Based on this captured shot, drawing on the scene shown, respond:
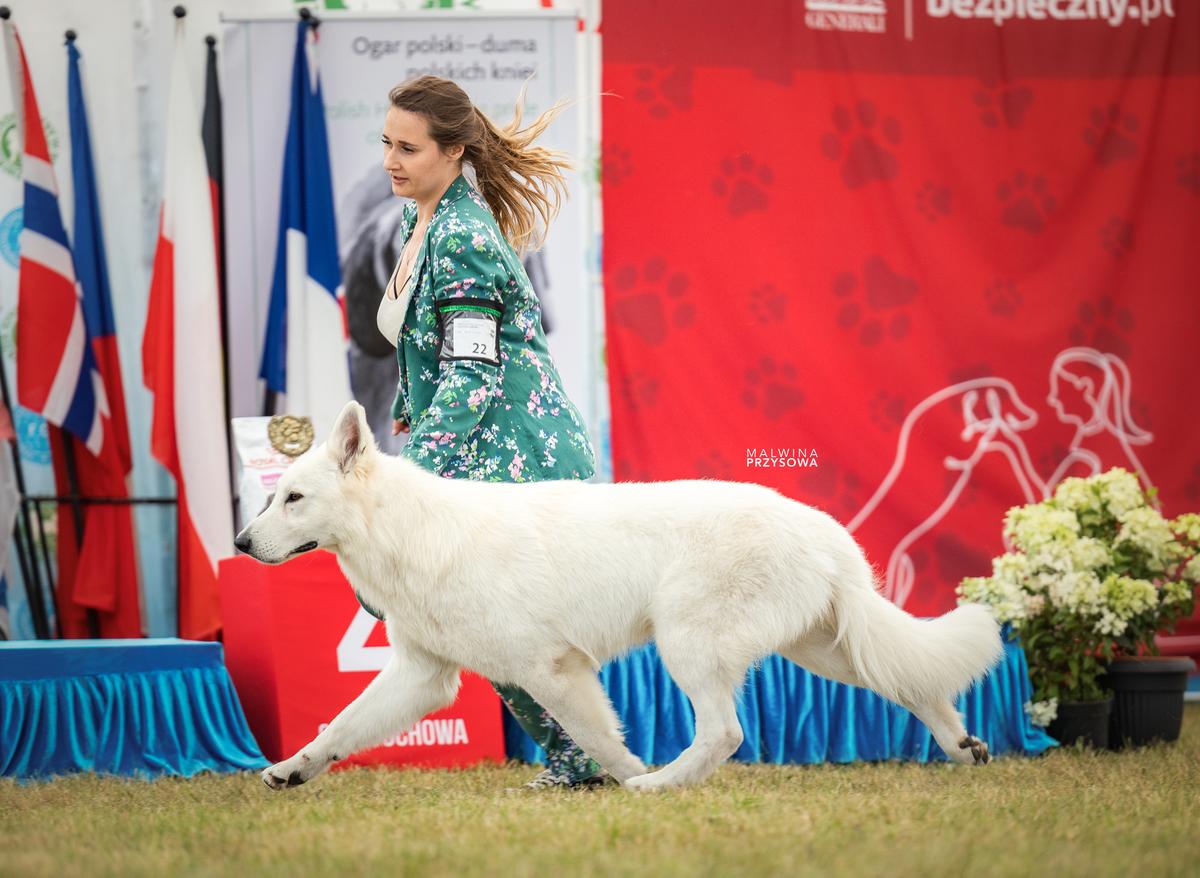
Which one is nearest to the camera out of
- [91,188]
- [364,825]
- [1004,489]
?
[364,825]

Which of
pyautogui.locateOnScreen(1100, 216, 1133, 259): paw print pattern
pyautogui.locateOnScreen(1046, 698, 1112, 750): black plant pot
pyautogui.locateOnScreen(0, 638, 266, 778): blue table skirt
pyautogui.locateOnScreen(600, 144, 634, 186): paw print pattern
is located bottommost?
pyautogui.locateOnScreen(1046, 698, 1112, 750): black plant pot

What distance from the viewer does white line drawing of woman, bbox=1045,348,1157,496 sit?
727 centimetres

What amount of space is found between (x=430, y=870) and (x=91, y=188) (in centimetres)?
496

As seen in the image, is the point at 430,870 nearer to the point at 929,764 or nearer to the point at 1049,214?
the point at 929,764

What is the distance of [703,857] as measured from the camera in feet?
8.82

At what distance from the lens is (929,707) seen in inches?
150

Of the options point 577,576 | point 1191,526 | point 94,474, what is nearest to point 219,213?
point 94,474

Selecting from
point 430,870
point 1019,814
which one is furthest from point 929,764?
point 430,870

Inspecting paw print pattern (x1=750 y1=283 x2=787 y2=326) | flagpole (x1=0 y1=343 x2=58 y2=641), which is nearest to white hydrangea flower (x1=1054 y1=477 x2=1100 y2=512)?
paw print pattern (x1=750 y1=283 x2=787 y2=326)

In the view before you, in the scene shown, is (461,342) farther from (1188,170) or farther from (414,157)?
(1188,170)

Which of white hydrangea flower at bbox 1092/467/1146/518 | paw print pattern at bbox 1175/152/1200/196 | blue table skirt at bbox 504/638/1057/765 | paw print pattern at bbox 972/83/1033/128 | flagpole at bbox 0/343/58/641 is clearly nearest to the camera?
blue table skirt at bbox 504/638/1057/765

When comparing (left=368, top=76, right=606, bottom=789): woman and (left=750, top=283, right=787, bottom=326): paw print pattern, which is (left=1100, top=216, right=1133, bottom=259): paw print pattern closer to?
(left=750, top=283, right=787, bottom=326): paw print pattern

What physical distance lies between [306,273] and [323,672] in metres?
2.37

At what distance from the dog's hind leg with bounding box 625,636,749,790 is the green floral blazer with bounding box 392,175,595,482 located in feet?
2.32
